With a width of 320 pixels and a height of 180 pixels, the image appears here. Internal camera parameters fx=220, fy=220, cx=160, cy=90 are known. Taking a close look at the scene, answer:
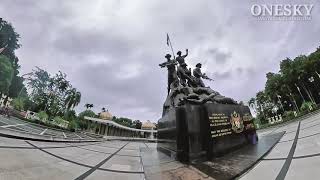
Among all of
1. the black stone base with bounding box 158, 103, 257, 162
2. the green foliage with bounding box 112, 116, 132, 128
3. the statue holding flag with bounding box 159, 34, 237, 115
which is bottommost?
the green foliage with bounding box 112, 116, 132, 128

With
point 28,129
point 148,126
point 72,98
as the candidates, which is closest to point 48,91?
point 72,98

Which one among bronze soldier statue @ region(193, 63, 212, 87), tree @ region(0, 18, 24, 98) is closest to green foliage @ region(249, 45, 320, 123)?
bronze soldier statue @ region(193, 63, 212, 87)

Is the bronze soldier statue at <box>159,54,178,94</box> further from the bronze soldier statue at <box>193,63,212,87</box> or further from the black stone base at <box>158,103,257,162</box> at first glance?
the black stone base at <box>158,103,257,162</box>

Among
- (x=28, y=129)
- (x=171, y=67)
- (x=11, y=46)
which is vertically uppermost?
(x=11, y=46)

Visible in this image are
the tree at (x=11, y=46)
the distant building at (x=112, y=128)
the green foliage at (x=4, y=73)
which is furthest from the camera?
the distant building at (x=112, y=128)

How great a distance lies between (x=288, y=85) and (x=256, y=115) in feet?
68.5

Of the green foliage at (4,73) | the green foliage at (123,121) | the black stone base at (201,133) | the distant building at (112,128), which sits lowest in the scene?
the green foliage at (123,121)

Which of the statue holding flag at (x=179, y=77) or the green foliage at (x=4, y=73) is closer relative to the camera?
the statue holding flag at (x=179, y=77)

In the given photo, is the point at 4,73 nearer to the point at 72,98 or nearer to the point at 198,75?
the point at 72,98

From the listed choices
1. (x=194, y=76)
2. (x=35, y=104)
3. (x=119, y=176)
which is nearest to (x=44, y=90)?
(x=35, y=104)

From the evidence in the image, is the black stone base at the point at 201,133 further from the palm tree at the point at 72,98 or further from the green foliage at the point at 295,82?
the palm tree at the point at 72,98

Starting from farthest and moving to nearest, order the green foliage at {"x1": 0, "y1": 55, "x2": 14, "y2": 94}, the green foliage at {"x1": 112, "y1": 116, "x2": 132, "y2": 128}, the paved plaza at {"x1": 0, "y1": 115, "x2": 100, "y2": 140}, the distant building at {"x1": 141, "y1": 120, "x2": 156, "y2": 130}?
the green foliage at {"x1": 112, "y1": 116, "x2": 132, "y2": 128} → the distant building at {"x1": 141, "y1": 120, "x2": 156, "y2": 130} → the green foliage at {"x1": 0, "y1": 55, "x2": 14, "y2": 94} → the paved plaza at {"x1": 0, "y1": 115, "x2": 100, "y2": 140}

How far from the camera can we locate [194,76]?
1012 cm

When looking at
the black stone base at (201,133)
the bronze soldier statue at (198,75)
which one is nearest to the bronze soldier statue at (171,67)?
the bronze soldier statue at (198,75)
